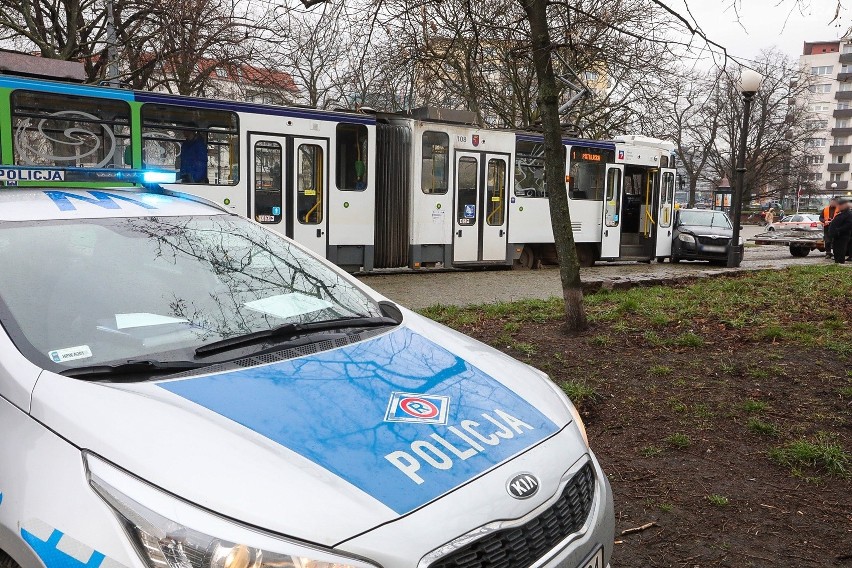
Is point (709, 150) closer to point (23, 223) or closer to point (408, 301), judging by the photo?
point (408, 301)

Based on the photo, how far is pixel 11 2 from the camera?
15797 mm

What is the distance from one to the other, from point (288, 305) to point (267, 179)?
9.96 m

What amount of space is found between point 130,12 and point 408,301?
43.7ft

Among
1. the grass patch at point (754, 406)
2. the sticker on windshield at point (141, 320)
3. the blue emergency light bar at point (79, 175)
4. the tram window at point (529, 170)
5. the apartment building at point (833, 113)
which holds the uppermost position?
the apartment building at point (833, 113)

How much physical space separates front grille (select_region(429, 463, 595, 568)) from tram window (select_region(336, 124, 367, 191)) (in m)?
11.5

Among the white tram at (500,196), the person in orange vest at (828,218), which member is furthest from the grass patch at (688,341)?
the person in orange vest at (828,218)

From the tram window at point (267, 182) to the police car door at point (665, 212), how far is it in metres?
11.0

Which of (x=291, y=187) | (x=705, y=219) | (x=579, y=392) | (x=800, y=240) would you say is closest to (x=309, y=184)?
(x=291, y=187)

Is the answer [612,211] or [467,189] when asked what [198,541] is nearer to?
[467,189]

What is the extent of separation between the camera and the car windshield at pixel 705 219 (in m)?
20.7

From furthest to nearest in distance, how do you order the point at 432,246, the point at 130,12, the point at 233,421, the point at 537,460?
the point at 130,12, the point at 432,246, the point at 537,460, the point at 233,421

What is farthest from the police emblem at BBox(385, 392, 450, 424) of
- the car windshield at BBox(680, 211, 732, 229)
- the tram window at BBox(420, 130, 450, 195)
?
the car windshield at BBox(680, 211, 732, 229)

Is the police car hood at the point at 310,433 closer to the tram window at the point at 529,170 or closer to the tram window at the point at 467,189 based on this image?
the tram window at the point at 467,189

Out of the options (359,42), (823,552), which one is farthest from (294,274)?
(359,42)
